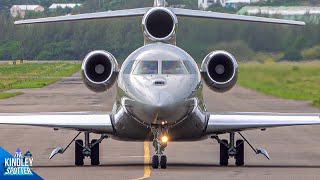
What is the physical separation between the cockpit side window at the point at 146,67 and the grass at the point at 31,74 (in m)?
49.6

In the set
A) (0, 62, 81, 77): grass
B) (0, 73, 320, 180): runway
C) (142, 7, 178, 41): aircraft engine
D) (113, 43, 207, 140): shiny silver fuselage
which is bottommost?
(0, 62, 81, 77): grass

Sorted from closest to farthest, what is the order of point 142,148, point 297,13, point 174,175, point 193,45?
point 174,175 < point 142,148 < point 193,45 < point 297,13

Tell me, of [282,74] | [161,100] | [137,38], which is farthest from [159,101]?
[282,74]

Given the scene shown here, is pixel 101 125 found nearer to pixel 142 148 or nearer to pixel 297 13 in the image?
pixel 142 148

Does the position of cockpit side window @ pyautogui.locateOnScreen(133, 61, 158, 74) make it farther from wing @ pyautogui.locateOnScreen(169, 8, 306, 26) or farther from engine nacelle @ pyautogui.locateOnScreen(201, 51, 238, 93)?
wing @ pyautogui.locateOnScreen(169, 8, 306, 26)

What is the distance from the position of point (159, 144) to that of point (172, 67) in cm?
172

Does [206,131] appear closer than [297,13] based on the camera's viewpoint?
Yes

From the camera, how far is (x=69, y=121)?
2364 centimetres

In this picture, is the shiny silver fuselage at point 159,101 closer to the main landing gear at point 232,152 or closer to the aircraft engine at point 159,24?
the main landing gear at point 232,152

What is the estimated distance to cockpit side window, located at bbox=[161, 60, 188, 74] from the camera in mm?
22859

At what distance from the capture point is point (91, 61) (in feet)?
79.9

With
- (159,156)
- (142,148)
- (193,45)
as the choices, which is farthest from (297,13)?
(159,156)

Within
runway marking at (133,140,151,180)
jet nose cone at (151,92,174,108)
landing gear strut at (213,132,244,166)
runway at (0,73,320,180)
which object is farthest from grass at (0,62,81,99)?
jet nose cone at (151,92,174,108)

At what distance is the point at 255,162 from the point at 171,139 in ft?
7.48
